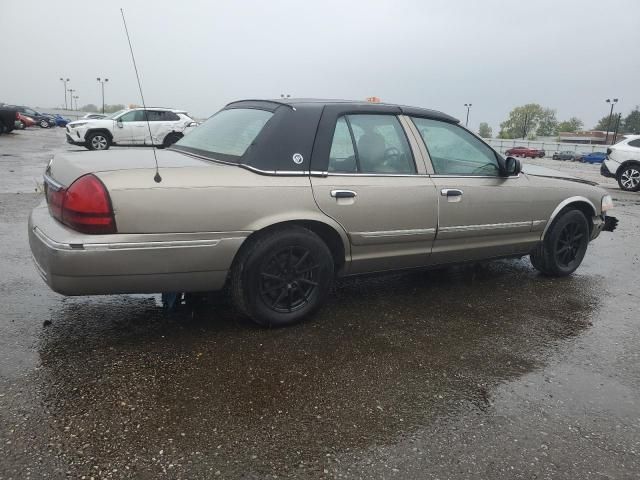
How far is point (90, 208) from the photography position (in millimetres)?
2725

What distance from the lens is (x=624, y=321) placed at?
3.88 metres

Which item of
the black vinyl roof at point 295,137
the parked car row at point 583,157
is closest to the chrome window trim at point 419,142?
the black vinyl roof at point 295,137

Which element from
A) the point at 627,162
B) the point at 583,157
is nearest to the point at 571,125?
the point at 583,157

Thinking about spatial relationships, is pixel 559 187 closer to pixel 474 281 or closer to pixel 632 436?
pixel 474 281

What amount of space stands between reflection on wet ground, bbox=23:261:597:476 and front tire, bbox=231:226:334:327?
0.47ft

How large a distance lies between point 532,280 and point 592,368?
1813mm

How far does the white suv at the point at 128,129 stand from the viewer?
58.2 feet

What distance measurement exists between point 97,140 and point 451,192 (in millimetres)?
16813

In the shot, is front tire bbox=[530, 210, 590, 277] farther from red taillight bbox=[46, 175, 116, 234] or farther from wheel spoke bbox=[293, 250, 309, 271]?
red taillight bbox=[46, 175, 116, 234]

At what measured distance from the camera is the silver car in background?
279 centimetres

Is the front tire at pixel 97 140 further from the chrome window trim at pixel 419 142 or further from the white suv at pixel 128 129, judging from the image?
the chrome window trim at pixel 419 142

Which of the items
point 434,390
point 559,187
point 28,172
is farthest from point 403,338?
point 28,172

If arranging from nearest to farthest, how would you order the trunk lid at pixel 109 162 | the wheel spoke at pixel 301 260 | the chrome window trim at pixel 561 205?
the trunk lid at pixel 109 162 → the wheel spoke at pixel 301 260 → the chrome window trim at pixel 561 205

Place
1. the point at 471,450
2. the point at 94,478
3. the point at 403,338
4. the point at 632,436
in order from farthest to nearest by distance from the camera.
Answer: the point at 403,338, the point at 632,436, the point at 471,450, the point at 94,478
